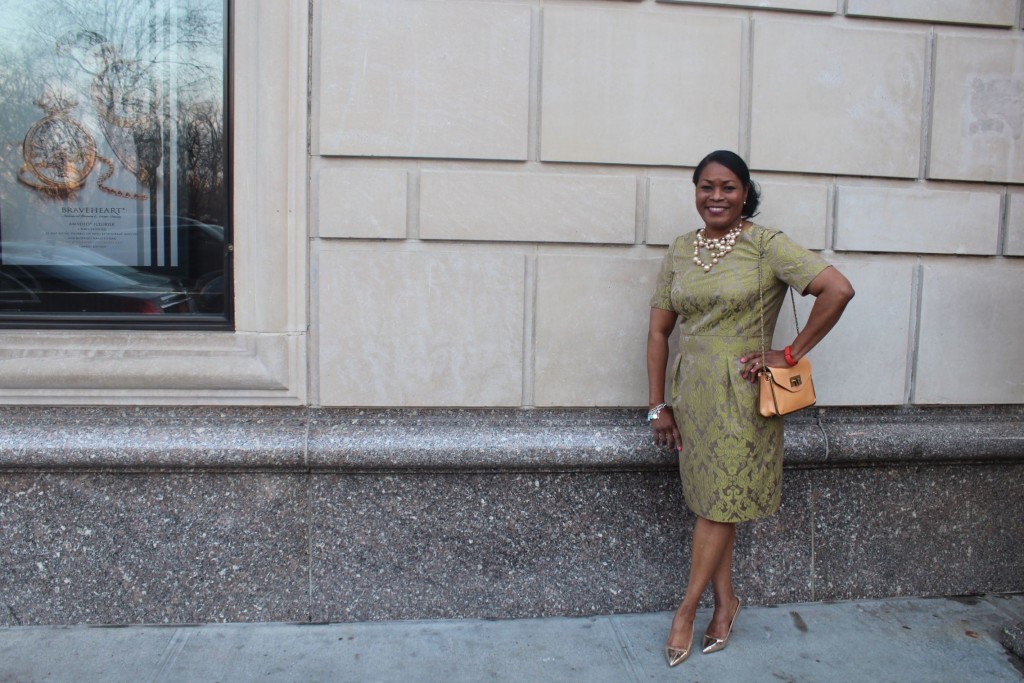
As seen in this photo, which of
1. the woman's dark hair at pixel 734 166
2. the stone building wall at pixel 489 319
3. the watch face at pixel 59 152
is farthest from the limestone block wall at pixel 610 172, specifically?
the watch face at pixel 59 152

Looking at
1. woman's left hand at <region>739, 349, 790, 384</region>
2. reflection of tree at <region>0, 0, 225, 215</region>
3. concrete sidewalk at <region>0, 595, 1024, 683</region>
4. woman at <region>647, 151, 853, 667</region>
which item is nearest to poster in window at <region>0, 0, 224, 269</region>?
reflection of tree at <region>0, 0, 225, 215</region>

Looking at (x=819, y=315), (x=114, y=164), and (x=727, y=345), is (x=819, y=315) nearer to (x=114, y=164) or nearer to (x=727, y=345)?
(x=727, y=345)

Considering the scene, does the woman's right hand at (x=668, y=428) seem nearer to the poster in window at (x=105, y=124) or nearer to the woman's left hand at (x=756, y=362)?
the woman's left hand at (x=756, y=362)

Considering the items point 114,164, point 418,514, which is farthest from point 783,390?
point 114,164

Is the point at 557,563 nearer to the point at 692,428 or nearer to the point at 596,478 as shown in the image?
the point at 596,478

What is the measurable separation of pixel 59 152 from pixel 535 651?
9.79 feet

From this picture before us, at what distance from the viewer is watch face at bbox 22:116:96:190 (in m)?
3.57

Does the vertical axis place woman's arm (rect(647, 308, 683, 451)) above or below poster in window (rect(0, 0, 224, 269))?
below

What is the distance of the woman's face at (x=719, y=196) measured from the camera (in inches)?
117

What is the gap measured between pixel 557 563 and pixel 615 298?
120 centimetres

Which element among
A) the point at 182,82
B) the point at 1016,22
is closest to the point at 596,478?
the point at 182,82

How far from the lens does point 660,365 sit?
3.31 m

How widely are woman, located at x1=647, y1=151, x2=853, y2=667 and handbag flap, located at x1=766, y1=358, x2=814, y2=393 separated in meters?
0.04

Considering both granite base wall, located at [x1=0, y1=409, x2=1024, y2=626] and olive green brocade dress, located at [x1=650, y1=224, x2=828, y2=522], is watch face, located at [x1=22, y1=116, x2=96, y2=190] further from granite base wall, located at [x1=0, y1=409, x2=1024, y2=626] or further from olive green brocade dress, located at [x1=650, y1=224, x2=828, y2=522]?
olive green brocade dress, located at [x1=650, y1=224, x2=828, y2=522]
